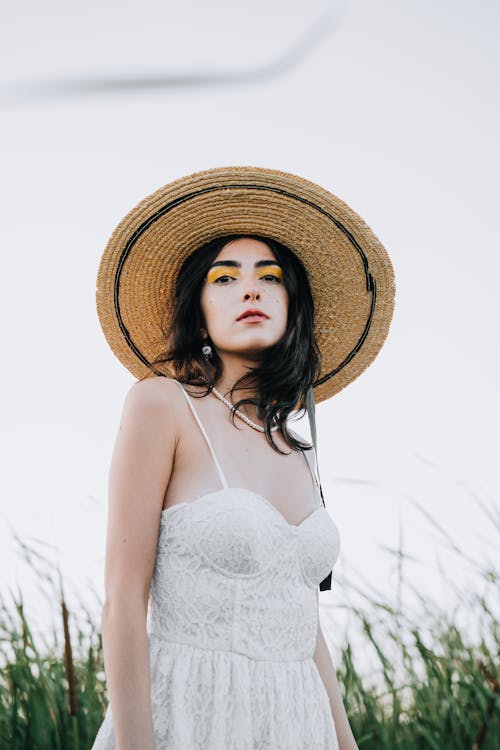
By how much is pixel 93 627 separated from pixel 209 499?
1.30 metres

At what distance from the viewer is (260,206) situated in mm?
2498

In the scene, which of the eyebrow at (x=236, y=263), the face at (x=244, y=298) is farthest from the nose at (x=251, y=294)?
the eyebrow at (x=236, y=263)

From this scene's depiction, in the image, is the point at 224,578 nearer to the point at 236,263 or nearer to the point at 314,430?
the point at 314,430

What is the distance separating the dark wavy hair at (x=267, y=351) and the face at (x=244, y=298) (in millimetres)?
39

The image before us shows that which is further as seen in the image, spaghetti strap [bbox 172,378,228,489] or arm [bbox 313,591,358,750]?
arm [bbox 313,591,358,750]

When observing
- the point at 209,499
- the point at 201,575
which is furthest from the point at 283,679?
the point at 209,499

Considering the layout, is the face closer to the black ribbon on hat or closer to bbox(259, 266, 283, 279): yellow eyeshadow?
bbox(259, 266, 283, 279): yellow eyeshadow

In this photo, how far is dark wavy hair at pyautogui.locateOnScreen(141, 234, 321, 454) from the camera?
2361 millimetres

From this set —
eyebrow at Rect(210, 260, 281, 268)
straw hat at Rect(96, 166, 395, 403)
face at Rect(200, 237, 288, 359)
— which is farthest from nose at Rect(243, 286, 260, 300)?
straw hat at Rect(96, 166, 395, 403)

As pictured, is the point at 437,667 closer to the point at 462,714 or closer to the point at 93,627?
the point at 462,714

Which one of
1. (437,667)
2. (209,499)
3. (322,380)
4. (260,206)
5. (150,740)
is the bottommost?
(150,740)

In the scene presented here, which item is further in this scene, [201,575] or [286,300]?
[286,300]

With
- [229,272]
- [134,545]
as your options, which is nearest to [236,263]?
[229,272]

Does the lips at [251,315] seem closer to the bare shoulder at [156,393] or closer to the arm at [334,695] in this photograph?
the bare shoulder at [156,393]
